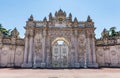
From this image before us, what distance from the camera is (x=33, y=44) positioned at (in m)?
26.6

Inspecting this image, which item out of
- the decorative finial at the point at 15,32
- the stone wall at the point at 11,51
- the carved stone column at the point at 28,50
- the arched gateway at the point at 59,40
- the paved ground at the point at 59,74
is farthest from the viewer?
the decorative finial at the point at 15,32

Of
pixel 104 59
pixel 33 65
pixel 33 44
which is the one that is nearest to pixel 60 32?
pixel 33 44

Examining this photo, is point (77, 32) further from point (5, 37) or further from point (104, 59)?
point (5, 37)

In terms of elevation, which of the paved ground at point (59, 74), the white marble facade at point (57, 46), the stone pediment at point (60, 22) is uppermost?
the stone pediment at point (60, 22)

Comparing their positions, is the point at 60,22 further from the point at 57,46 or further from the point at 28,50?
the point at 28,50

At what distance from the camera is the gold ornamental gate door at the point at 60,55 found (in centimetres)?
2695

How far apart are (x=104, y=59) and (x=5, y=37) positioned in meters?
19.0

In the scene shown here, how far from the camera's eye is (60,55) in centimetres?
2734

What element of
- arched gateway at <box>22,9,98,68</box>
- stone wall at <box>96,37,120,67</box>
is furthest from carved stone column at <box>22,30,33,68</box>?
stone wall at <box>96,37,120,67</box>

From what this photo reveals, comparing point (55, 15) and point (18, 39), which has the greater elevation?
point (55, 15)

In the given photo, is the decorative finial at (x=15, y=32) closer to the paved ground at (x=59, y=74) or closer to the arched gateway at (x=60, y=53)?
the arched gateway at (x=60, y=53)

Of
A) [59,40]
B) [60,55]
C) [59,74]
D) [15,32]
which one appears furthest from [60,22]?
[59,74]

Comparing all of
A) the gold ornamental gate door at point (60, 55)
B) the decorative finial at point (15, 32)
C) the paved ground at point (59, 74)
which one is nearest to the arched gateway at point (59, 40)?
the gold ornamental gate door at point (60, 55)

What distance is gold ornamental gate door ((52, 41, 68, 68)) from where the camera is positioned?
27.0m
